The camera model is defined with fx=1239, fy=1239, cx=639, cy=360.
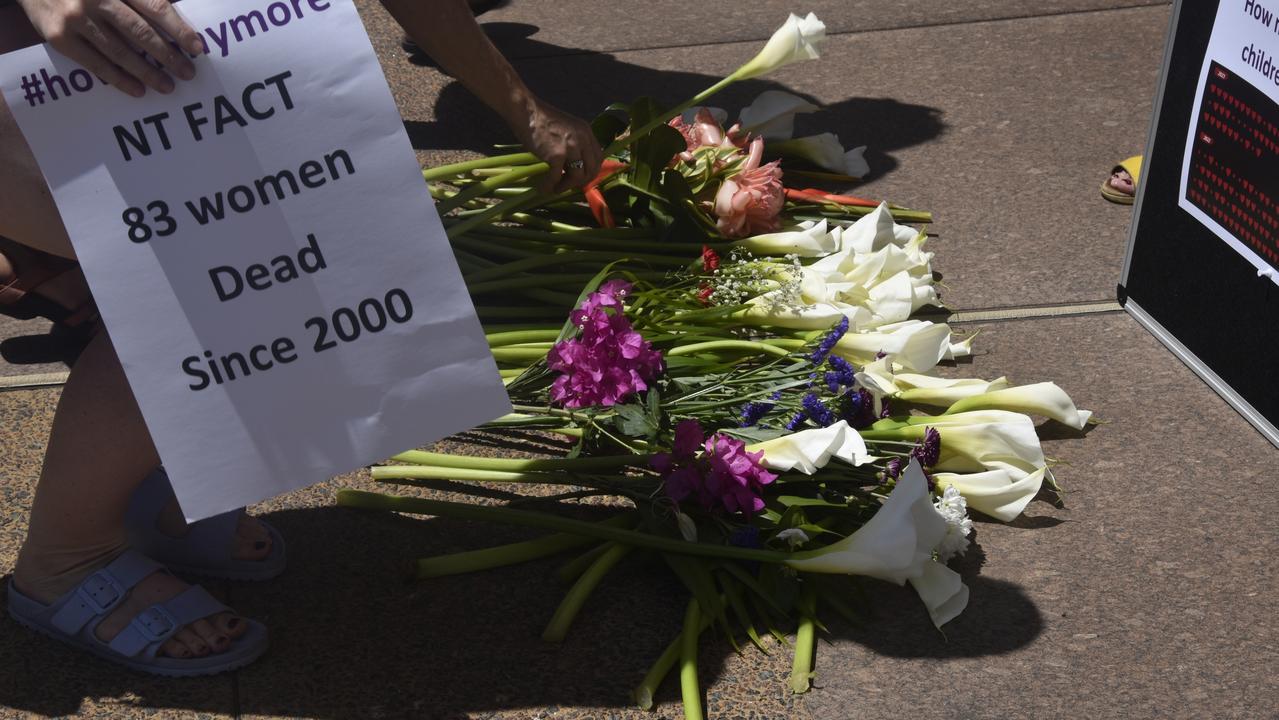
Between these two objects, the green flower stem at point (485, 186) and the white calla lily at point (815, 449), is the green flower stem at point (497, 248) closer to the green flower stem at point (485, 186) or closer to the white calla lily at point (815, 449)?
the green flower stem at point (485, 186)

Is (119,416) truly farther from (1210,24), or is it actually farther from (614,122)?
(1210,24)

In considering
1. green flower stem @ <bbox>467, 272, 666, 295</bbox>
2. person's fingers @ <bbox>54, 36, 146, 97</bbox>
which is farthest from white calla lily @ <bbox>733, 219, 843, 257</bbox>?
person's fingers @ <bbox>54, 36, 146, 97</bbox>

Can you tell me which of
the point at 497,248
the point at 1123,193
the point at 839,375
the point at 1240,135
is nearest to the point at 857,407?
the point at 839,375

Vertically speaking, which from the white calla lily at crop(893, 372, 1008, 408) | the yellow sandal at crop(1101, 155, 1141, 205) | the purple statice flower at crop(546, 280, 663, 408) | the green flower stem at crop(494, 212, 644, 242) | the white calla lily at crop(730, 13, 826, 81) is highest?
the white calla lily at crop(730, 13, 826, 81)

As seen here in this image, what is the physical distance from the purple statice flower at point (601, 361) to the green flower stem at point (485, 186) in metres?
0.41

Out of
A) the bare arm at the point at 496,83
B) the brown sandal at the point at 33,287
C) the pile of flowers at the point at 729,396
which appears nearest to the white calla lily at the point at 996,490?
the pile of flowers at the point at 729,396

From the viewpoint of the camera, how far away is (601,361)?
2.42 metres

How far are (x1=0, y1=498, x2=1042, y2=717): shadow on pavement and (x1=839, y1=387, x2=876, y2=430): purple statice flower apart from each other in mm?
335

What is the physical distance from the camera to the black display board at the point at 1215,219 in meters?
2.43

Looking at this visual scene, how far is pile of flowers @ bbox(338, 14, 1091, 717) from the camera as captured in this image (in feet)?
6.84

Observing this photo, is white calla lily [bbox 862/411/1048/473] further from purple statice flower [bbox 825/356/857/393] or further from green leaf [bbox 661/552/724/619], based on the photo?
green leaf [bbox 661/552/724/619]

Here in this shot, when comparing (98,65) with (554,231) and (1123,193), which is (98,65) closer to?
(554,231)

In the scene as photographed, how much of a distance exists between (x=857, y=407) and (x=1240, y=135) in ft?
3.16

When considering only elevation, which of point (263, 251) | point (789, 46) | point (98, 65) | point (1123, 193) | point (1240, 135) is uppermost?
point (98, 65)
